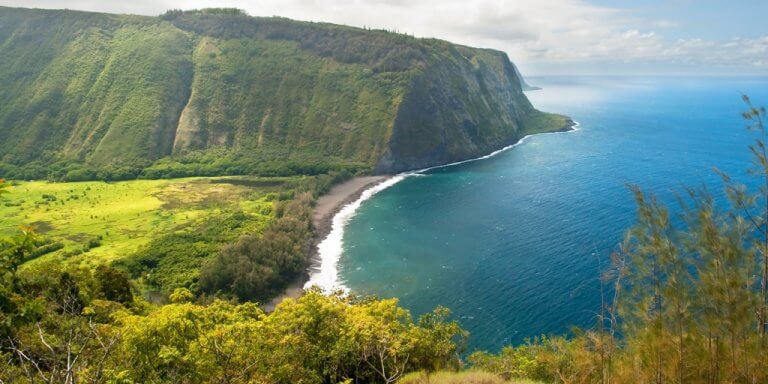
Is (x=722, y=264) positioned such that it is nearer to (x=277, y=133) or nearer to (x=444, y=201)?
(x=444, y=201)

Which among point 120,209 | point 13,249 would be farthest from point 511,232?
point 120,209

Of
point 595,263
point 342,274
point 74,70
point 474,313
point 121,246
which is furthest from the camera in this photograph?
point 74,70

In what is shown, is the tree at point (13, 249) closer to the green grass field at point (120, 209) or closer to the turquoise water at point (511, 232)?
the turquoise water at point (511, 232)

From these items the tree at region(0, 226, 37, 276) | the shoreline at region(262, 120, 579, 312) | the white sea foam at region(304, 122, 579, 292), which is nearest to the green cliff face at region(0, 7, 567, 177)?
the shoreline at region(262, 120, 579, 312)

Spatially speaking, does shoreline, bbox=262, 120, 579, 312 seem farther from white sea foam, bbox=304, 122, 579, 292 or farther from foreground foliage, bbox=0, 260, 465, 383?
foreground foliage, bbox=0, 260, 465, 383

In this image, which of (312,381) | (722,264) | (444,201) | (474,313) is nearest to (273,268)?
(474,313)

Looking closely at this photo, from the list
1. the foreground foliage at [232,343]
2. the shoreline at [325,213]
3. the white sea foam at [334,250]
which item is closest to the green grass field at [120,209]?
the shoreline at [325,213]
